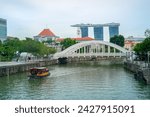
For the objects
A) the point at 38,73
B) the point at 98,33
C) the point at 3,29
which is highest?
the point at 3,29

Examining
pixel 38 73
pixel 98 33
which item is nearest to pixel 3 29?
pixel 98 33

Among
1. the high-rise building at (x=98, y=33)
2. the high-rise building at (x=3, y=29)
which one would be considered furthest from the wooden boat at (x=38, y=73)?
the high-rise building at (x=98, y=33)

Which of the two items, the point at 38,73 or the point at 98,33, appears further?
the point at 98,33

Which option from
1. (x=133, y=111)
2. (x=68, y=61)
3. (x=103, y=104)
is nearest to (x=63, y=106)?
(x=103, y=104)

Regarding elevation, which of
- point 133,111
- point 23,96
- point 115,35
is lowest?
point 23,96

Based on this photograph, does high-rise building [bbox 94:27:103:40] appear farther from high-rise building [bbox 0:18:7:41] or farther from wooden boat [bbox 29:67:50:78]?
wooden boat [bbox 29:67:50:78]

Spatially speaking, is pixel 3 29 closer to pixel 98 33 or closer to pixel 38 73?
pixel 98 33

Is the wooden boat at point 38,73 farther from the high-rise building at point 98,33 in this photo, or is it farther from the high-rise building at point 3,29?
the high-rise building at point 98,33

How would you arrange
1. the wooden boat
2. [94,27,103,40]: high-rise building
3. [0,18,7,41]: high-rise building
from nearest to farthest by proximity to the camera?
the wooden boat → [0,18,7,41]: high-rise building → [94,27,103,40]: high-rise building

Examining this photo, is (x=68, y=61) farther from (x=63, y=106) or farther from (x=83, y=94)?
(x=63, y=106)

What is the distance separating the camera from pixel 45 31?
32062mm

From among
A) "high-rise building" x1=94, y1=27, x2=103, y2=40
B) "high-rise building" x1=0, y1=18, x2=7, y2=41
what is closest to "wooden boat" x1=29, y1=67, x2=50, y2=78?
"high-rise building" x1=0, y1=18, x2=7, y2=41

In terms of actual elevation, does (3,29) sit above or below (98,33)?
above

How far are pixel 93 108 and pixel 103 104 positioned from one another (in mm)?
66
